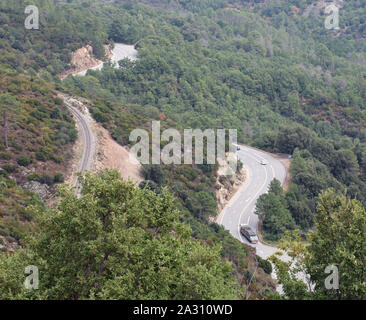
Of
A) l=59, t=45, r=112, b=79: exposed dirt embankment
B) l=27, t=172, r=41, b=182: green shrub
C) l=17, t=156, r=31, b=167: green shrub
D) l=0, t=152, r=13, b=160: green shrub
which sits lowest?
l=59, t=45, r=112, b=79: exposed dirt embankment

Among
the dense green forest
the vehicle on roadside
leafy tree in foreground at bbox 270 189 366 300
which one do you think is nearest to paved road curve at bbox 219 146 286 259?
the vehicle on roadside

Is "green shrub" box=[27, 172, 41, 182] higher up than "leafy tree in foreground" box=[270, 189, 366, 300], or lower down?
lower down

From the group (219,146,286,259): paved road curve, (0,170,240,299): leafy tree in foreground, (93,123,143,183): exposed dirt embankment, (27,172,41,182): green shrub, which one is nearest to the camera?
(0,170,240,299): leafy tree in foreground

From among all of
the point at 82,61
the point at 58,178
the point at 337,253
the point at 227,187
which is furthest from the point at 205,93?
the point at 337,253

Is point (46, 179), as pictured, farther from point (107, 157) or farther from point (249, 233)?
point (249, 233)

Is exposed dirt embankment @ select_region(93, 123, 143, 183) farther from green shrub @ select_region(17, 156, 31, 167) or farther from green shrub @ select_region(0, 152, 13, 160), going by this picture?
green shrub @ select_region(0, 152, 13, 160)
